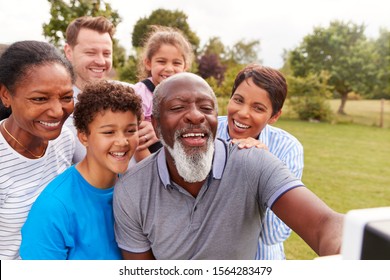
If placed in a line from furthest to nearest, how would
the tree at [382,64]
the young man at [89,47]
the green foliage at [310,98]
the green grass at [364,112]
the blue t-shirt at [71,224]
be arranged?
the tree at [382,64], the green foliage at [310,98], the green grass at [364,112], the young man at [89,47], the blue t-shirt at [71,224]

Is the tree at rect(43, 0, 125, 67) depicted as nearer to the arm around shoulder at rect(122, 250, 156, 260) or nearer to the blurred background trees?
the arm around shoulder at rect(122, 250, 156, 260)

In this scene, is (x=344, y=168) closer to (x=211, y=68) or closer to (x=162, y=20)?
(x=211, y=68)

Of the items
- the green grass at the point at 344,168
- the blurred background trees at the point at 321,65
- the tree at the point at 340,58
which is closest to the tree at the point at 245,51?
the blurred background trees at the point at 321,65

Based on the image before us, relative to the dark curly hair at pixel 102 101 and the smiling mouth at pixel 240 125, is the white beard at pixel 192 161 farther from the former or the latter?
the smiling mouth at pixel 240 125

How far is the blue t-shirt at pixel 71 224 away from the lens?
1.39 meters

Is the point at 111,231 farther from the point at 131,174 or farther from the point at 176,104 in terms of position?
the point at 176,104

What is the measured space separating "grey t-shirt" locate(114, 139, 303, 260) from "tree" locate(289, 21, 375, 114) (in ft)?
63.8

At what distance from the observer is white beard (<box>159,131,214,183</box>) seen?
4.79ft

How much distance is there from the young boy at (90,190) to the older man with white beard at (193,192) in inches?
2.8

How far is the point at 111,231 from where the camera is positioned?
4.97ft

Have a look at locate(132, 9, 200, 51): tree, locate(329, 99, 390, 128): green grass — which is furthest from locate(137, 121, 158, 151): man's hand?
locate(132, 9, 200, 51): tree

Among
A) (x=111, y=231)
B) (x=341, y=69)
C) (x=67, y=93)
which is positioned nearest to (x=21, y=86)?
(x=67, y=93)

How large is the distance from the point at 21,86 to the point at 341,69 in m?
21.1
